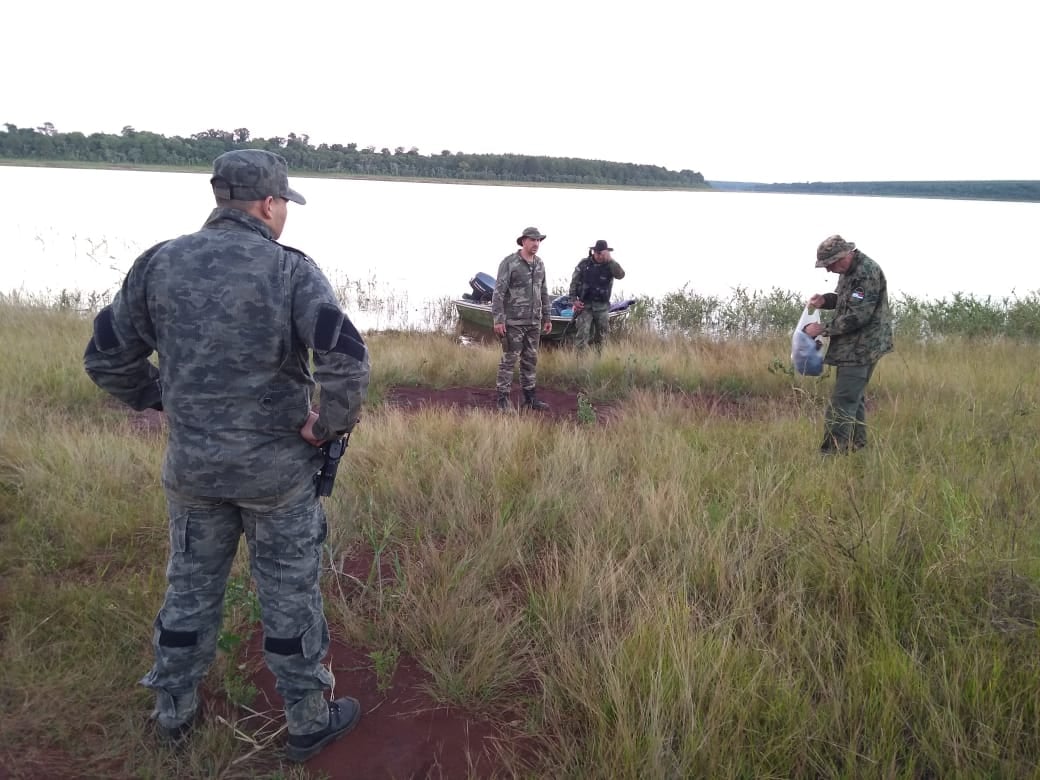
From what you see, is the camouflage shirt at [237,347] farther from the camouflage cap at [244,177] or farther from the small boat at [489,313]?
the small boat at [489,313]

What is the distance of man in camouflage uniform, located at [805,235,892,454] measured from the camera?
4.98 meters

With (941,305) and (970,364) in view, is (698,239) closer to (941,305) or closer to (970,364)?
(941,305)

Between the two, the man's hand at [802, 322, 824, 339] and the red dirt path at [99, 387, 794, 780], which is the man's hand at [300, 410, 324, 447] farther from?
the man's hand at [802, 322, 824, 339]

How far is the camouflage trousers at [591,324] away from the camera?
10.2 m

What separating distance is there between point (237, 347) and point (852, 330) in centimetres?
433

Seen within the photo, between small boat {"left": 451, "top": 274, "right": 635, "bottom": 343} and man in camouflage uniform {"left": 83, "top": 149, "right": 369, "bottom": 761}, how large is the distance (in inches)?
339

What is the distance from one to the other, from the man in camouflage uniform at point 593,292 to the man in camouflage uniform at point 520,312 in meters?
2.51

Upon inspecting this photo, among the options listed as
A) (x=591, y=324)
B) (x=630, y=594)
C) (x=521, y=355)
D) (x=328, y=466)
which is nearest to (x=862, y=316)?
(x=630, y=594)

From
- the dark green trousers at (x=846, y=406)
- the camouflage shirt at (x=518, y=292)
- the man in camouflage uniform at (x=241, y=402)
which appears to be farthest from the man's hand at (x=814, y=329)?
the man in camouflage uniform at (x=241, y=402)

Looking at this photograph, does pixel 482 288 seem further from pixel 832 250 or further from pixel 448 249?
pixel 448 249

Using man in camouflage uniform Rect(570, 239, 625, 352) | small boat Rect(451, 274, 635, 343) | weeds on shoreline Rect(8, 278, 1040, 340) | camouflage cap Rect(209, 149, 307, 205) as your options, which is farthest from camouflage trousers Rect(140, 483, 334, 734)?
weeds on shoreline Rect(8, 278, 1040, 340)

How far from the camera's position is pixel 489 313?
1188cm

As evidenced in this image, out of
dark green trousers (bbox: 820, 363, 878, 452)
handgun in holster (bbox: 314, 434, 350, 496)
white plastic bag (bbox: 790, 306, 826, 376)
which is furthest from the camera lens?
white plastic bag (bbox: 790, 306, 826, 376)

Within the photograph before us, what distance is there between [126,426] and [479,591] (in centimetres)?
372
